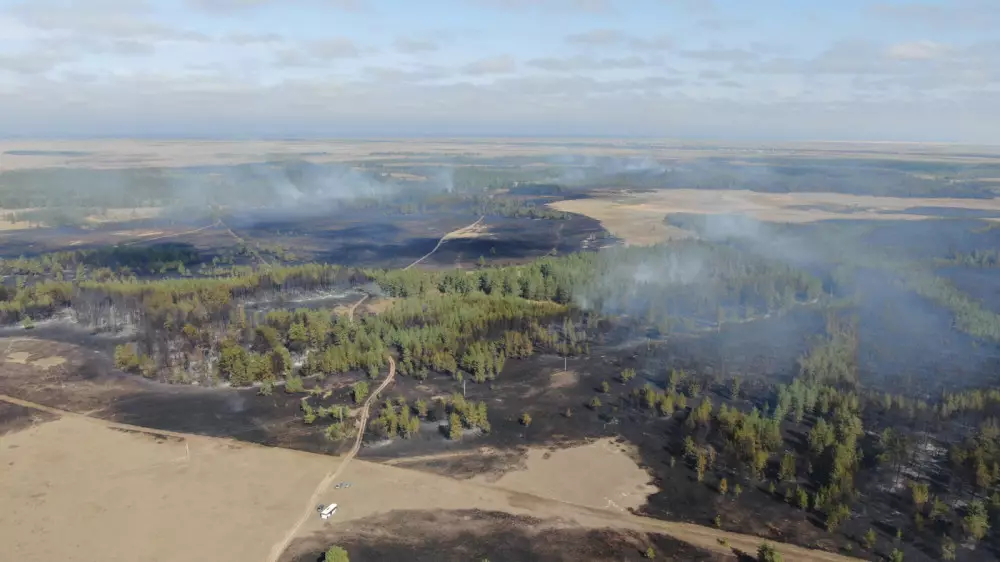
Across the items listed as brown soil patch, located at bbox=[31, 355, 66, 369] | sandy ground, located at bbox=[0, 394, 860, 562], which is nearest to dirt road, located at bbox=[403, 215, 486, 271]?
brown soil patch, located at bbox=[31, 355, 66, 369]

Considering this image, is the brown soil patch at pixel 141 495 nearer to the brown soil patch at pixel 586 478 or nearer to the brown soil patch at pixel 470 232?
the brown soil patch at pixel 586 478

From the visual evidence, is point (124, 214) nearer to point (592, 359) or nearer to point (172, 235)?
point (172, 235)

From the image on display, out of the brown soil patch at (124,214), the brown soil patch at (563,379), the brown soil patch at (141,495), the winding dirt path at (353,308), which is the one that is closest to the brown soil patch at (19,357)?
the brown soil patch at (141,495)

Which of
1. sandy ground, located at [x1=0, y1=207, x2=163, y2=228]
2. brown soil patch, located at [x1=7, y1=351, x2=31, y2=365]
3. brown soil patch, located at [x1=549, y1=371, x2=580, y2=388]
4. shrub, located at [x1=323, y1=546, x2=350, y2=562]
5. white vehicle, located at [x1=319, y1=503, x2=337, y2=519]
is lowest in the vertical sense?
white vehicle, located at [x1=319, y1=503, x2=337, y2=519]

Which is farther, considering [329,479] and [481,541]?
[329,479]

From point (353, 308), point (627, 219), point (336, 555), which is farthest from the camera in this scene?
point (627, 219)

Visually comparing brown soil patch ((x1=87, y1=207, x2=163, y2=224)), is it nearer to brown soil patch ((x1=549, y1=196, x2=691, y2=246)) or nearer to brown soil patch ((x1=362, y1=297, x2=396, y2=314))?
brown soil patch ((x1=549, y1=196, x2=691, y2=246))

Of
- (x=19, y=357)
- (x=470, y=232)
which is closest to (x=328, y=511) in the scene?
(x=19, y=357)

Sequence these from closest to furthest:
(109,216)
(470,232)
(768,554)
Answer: (768,554) < (470,232) < (109,216)
